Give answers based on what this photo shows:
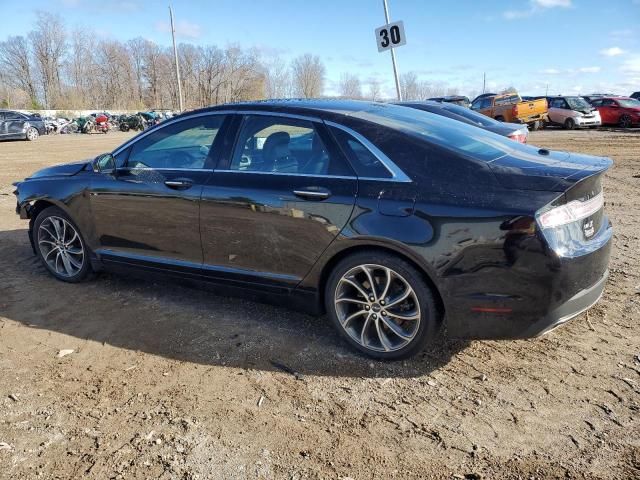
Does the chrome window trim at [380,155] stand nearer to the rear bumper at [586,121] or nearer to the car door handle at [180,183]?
the car door handle at [180,183]

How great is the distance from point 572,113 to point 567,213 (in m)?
25.9

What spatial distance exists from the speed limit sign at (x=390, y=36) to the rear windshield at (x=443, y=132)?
8.89 meters

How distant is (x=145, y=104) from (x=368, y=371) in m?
106

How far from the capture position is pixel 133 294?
4.66 m

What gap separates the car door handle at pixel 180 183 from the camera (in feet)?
13.0

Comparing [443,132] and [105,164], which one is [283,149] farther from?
[105,164]

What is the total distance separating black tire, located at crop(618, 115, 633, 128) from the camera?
24422 mm

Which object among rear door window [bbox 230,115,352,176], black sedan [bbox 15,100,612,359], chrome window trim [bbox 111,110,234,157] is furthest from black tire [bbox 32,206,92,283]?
rear door window [bbox 230,115,352,176]

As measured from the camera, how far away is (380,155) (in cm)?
328

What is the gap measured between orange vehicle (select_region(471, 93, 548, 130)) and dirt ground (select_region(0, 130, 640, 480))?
21658 millimetres

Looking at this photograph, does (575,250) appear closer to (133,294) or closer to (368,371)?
(368,371)

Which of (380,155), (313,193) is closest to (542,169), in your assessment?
(380,155)

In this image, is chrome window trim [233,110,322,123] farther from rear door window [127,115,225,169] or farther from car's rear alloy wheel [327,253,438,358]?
car's rear alloy wheel [327,253,438,358]

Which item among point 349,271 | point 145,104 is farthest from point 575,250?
point 145,104
